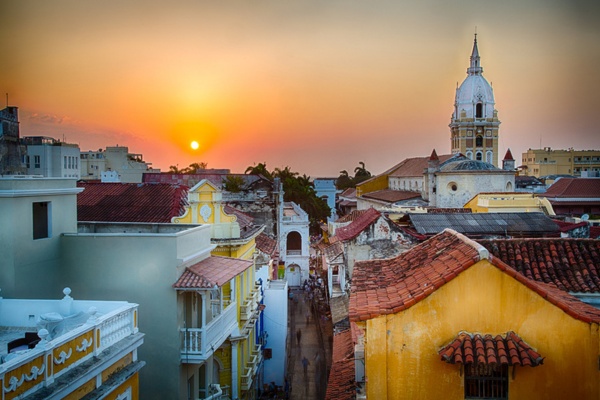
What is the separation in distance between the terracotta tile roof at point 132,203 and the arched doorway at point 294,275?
19301 mm

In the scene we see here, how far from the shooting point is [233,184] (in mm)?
Result: 33625

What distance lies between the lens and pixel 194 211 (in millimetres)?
18062

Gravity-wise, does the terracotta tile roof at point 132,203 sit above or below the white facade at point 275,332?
A: above

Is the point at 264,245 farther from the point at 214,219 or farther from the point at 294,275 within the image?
the point at 294,275

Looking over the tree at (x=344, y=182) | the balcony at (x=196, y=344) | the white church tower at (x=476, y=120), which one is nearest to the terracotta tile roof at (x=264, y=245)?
the balcony at (x=196, y=344)

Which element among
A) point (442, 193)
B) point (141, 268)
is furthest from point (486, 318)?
point (442, 193)

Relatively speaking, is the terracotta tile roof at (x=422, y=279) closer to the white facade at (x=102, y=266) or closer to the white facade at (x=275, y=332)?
the white facade at (x=102, y=266)

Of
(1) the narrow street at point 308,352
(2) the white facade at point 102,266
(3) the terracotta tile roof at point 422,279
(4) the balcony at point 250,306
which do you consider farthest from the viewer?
(1) the narrow street at point 308,352

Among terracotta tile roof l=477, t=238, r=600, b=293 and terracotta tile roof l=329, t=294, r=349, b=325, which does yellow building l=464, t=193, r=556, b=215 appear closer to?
terracotta tile roof l=329, t=294, r=349, b=325

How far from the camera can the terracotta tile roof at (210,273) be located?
1212 cm

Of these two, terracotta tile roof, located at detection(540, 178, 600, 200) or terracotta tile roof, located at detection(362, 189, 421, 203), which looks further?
terracotta tile roof, located at detection(540, 178, 600, 200)

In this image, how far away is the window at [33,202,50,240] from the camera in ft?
41.9

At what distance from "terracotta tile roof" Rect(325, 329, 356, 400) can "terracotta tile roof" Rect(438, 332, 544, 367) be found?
101 inches

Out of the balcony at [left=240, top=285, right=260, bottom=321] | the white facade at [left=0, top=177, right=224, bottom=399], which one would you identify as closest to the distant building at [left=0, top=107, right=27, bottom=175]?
the white facade at [left=0, top=177, right=224, bottom=399]
